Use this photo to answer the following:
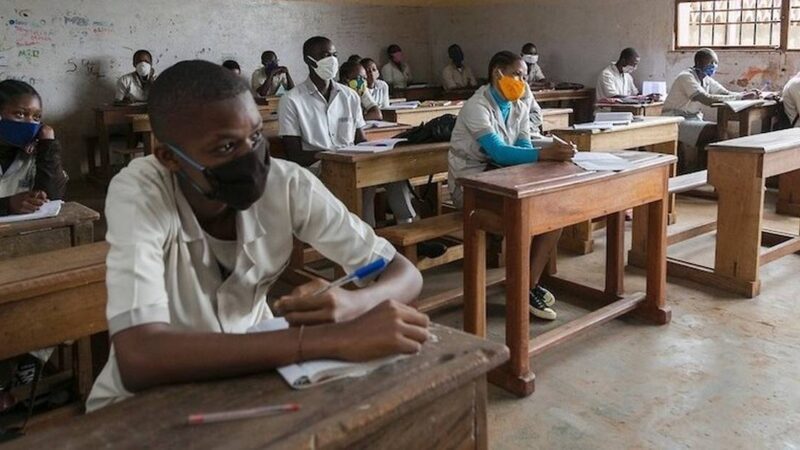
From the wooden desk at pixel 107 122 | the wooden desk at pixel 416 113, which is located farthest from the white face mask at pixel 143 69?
the wooden desk at pixel 416 113

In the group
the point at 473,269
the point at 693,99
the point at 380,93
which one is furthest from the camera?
the point at 380,93

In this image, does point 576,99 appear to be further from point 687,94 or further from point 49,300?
point 49,300

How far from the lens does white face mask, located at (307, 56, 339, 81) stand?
438 centimetres

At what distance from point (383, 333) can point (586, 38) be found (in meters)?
9.37

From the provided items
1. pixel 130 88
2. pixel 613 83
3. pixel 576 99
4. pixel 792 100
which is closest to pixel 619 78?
pixel 613 83

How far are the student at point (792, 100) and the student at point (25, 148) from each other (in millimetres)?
5988

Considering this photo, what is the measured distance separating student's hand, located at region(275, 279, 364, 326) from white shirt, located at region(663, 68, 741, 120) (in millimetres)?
6654

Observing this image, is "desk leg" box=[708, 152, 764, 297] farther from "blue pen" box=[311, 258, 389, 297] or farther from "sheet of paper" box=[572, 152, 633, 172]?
"blue pen" box=[311, 258, 389, 297]

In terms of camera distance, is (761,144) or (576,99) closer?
(761,144)

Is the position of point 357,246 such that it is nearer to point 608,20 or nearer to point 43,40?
point 43,40

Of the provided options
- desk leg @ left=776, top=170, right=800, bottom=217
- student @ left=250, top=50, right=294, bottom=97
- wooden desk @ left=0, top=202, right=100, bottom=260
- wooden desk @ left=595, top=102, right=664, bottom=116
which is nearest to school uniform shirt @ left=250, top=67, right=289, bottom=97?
student @ left=250, top=50, right=294, bottom=97

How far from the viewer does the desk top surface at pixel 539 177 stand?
2.55m

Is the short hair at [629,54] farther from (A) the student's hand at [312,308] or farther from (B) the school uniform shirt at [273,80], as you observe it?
(A) the student's hand at [312,308]

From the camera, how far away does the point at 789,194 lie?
5.38 m
